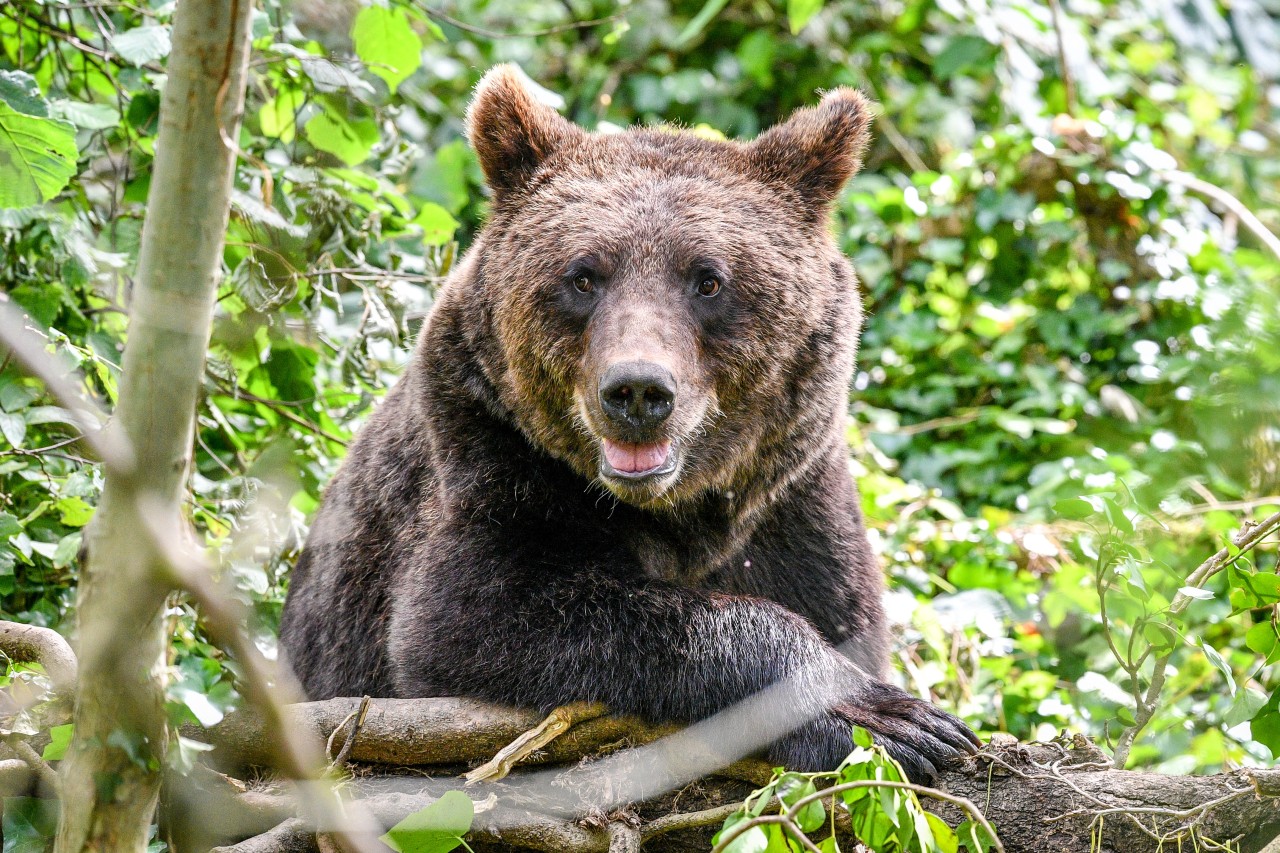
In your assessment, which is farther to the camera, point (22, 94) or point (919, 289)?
point (919, 289)

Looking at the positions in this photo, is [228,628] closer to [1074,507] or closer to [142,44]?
[1074,507]

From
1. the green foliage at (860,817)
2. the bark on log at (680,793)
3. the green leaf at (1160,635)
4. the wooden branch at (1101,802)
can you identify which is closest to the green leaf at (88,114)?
the bark on log at (680,793)

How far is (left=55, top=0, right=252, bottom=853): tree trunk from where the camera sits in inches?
85.5

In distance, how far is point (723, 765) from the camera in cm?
382

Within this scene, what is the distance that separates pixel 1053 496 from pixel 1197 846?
3.95 m

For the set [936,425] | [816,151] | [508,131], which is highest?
[508,131]

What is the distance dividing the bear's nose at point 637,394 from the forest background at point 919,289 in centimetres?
129

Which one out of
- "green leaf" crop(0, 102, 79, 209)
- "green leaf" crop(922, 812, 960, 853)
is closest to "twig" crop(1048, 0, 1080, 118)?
"green leaf" crop(0, 102, 79, 209)

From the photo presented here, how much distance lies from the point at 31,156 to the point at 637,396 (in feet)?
7.03

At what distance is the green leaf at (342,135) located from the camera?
5578 mm

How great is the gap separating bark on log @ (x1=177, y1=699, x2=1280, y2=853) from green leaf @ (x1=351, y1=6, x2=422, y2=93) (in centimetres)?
293

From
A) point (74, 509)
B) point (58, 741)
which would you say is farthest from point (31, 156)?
point (58, 741)

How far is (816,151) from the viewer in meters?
4.99

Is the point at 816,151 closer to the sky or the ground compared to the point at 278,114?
closer to the ground
